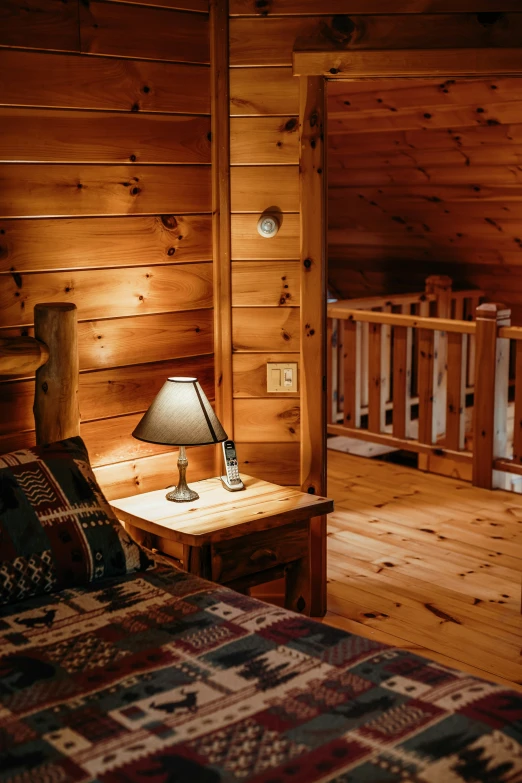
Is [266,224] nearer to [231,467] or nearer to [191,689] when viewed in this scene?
[231,467]

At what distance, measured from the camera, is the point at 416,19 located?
3230 millimetres

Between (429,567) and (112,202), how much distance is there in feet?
6.55

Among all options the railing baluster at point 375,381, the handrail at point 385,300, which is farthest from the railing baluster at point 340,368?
the railing baluster at point 375,381

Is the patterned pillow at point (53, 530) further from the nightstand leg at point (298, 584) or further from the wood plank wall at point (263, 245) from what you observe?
the wood plank wall at point (263, 245)

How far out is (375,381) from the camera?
573 cm

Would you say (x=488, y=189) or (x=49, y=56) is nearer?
(x=49, y=56)

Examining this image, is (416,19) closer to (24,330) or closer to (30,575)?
(24,330)

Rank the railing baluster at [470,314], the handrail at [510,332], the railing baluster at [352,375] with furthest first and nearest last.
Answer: the railing baluster at [470,314], the railing baluster at [352,375], the handrail at [510,332]

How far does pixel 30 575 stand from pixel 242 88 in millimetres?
1783

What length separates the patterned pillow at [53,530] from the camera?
7.53ft

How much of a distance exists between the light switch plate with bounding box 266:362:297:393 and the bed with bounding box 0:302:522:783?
43.1 inches

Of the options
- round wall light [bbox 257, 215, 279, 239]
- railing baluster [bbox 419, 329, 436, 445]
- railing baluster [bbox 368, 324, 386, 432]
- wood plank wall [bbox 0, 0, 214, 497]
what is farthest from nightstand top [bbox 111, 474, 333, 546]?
railing baluster [bbox 368, 324, 386, 432]

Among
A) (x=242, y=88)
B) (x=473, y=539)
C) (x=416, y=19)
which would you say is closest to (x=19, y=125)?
(x=242, y=88)

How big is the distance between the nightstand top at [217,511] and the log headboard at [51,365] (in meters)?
0.33
